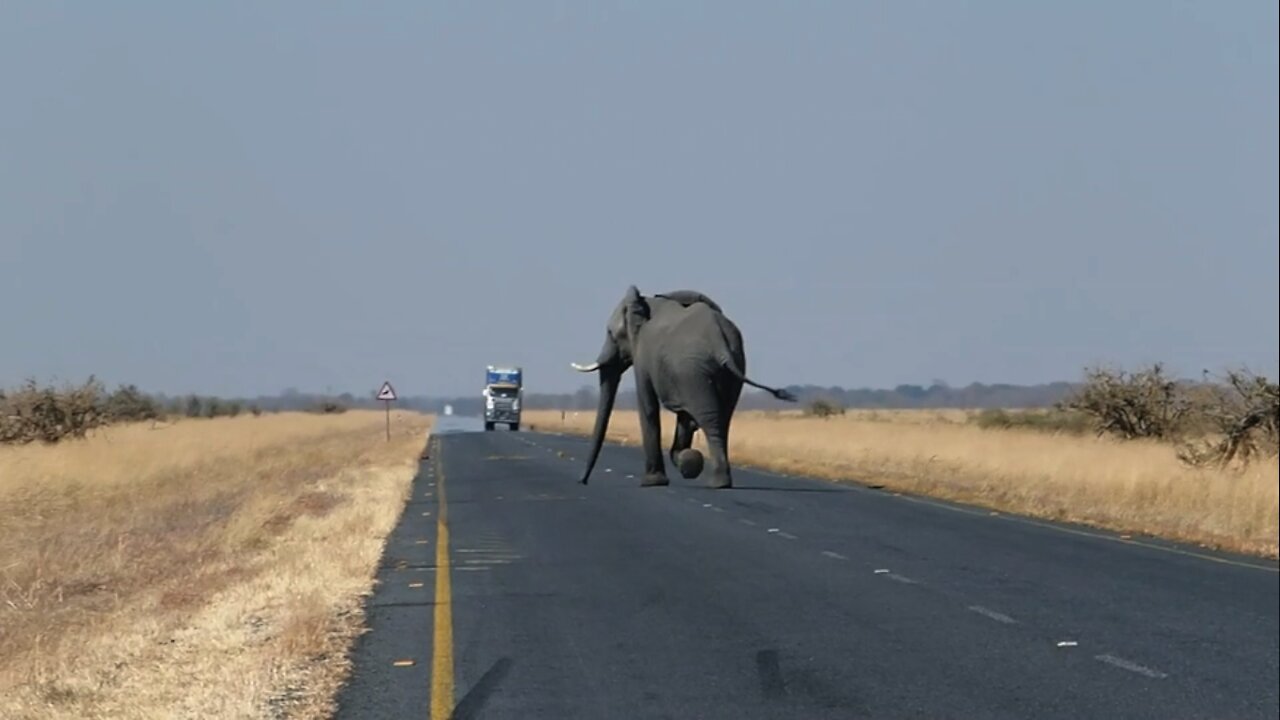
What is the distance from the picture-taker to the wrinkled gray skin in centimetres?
512

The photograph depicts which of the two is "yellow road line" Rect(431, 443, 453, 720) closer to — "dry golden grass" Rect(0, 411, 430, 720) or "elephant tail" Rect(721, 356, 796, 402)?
"dry golden grass" Rect(0, 411, 430, 720)

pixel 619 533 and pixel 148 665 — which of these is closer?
pixel 148 665

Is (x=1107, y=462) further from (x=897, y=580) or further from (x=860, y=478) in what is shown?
(x=897, y=580)

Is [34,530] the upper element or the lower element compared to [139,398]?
lower

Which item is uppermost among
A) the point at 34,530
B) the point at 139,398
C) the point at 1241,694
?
the point at 139,398

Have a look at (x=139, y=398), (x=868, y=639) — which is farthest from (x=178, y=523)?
(x=139, y=398)

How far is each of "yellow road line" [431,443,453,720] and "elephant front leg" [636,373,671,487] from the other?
137 inches

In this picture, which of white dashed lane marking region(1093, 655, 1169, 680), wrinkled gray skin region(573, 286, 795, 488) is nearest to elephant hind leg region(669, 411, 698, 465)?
wrinkled gray skin region(573, 286, 795, 488)

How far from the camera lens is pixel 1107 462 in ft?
97.9

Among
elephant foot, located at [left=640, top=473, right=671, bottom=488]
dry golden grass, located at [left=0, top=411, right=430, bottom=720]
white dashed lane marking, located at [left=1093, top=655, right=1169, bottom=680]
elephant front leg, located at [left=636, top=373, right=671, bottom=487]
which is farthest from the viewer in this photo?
white dashed lane marking, located at [left=1093, top=655, right=1169, bottom=680]

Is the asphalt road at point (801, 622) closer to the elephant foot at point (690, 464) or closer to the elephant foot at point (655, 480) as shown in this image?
the elephant foot at point (655, 480)

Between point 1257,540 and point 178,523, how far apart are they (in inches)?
631

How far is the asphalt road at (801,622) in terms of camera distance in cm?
1009

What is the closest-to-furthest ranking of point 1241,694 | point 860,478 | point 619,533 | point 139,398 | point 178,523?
point 139,398
point 1241,694
point 178,523
point 619,533
point 860,478
